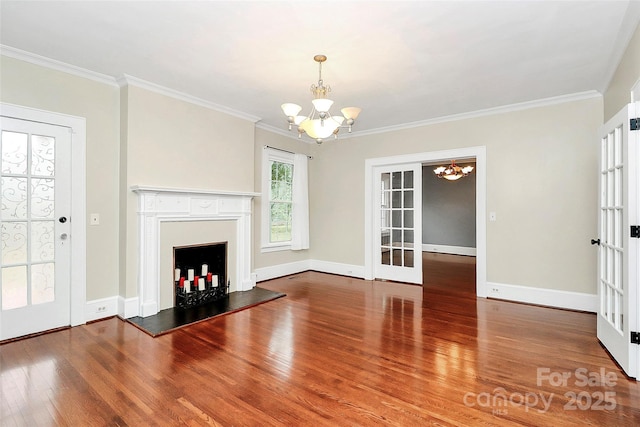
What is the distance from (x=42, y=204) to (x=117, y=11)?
6.83ft

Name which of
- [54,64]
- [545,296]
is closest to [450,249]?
[545,296]

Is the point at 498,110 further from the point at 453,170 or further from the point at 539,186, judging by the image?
the point at 453,170

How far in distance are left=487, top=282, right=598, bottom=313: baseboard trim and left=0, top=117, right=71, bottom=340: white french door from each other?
208 inches

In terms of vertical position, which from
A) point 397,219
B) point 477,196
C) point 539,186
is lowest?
point 397,219

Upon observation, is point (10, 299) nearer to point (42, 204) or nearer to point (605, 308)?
point (42, 204)

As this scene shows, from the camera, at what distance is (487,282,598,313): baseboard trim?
3.77 meters

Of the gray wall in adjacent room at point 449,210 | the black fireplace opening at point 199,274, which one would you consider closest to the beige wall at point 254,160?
the black fireplace opening at point 199,274

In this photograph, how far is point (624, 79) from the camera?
2.78 metres

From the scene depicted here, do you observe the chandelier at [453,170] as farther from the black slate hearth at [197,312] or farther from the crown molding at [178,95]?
the black slate hearth at [197,312]

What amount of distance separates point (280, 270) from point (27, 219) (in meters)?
3.52

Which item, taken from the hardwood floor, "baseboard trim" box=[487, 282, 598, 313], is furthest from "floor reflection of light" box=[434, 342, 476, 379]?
"baseboard trim" box=[487, 282, 598, 313]

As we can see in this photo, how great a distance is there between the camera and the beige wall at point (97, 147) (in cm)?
312

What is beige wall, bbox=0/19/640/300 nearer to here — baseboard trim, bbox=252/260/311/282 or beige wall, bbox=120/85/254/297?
beige wall, bbox=120/85/254/297

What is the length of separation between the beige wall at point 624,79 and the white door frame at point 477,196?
1.39 meters
